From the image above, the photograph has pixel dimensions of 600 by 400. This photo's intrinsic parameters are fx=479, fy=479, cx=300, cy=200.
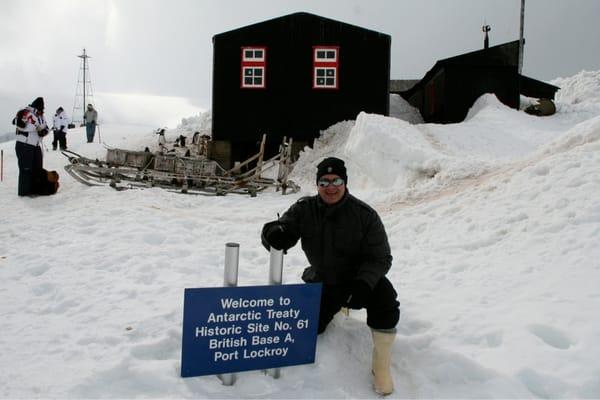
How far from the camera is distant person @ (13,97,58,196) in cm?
1038

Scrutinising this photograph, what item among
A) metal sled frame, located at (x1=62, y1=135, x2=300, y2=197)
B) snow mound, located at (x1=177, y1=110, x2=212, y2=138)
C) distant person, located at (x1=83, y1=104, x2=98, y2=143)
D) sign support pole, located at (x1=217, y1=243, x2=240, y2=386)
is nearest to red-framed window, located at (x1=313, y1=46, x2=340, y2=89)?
metal sled frame, located at (x1=62, y1=135, x2=300, y2=197)

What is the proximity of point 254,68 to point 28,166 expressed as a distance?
11731 millimetres

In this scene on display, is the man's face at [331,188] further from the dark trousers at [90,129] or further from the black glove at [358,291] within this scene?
the dark trousers at [90,129]

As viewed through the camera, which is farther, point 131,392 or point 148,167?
point 148,167

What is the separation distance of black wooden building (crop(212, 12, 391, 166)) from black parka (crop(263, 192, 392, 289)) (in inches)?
656

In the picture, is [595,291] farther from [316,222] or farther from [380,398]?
[316,222]

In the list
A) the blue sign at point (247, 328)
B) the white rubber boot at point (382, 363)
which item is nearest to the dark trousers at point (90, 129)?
the blue sign at point (247, 328)

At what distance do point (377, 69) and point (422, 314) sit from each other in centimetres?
1726

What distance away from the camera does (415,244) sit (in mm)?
6844

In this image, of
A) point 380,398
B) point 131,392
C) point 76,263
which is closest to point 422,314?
point 380,398

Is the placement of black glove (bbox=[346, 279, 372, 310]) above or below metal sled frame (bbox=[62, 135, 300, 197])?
below

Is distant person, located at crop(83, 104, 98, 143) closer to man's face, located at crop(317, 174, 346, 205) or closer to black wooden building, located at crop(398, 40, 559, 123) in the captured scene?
black wooden building, located at crop(398, 40, 559, 123)

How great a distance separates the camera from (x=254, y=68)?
67.2 feet

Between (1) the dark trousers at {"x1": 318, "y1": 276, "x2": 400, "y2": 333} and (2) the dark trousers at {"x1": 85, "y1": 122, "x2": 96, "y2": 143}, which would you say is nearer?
(1) the dark trousers at {"x1": 318, "y1": 276, "x2": 400, "y2": 333}
